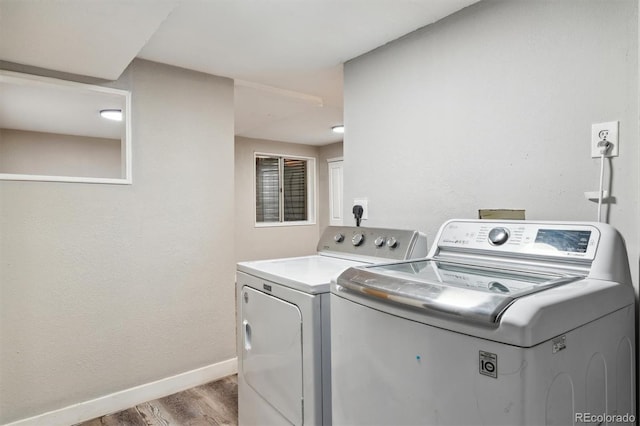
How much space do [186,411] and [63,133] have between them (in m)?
3.84

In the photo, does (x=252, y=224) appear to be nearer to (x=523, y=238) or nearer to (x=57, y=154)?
(x=57, y=154)

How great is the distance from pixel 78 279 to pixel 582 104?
2666mm

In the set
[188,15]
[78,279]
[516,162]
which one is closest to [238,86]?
[188,15]

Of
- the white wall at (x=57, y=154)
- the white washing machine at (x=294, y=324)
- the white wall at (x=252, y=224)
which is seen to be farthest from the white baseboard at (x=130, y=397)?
the white wall at (x=57, y=154)

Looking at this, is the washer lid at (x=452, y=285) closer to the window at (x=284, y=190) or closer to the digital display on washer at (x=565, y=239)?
the digital display on washer at (x=565, y=239)

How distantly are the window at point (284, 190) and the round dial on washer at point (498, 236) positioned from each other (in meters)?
4.62

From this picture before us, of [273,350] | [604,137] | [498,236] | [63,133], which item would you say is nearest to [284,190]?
[63,133]

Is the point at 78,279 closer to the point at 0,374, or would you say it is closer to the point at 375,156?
the point at 0,374

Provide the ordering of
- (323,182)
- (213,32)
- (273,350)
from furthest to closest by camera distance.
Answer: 1. (323,182)
2. (213,32)
3. (273,350)

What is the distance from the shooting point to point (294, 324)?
1.49 metres

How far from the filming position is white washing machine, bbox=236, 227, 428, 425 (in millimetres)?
1415

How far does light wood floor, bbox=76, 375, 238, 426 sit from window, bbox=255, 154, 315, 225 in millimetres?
3451

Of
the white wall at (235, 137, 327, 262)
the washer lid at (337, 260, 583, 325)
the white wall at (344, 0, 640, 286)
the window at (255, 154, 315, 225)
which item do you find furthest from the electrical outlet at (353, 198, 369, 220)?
the window at (255, 154, 315, 225)

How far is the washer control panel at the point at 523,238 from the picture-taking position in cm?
120
